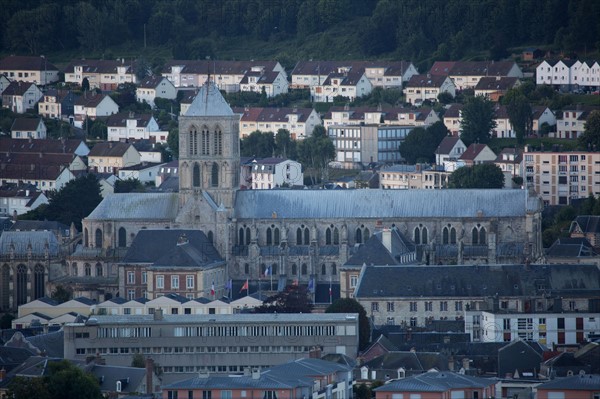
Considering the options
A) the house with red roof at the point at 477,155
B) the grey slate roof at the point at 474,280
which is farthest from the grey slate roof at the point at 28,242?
the house with red roof at the point at 477,155

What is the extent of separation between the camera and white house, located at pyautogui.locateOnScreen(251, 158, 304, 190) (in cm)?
18962

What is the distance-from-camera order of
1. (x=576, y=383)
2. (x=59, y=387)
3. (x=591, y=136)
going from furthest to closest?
1. (x=591, y=136)
2. (x=59, y=387)
3. (x=576, y=383)

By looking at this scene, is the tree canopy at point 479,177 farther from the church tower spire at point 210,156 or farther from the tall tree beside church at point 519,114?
the church tower spire at point 210,156

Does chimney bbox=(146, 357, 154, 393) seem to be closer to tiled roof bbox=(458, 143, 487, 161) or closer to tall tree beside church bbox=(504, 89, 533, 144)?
tiled roof bbox=(458, 143, 487, 161)

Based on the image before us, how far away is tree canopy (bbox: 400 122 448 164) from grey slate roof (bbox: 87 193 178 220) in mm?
43988

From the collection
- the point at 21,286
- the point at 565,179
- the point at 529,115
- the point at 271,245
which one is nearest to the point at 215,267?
the point at 271,245

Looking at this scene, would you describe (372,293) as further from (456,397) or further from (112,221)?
(456,397)

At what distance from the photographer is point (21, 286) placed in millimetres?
154875

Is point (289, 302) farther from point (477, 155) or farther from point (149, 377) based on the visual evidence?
point (477, 155)

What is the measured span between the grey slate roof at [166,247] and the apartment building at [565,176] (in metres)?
37.4

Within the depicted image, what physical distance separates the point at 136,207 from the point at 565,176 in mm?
39201

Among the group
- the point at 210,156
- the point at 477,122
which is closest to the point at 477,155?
the point at 477,122

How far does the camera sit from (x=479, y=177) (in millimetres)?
170875

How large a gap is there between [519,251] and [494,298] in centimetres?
1337
